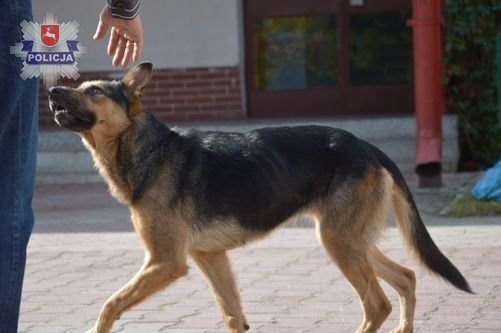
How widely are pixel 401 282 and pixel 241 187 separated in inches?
38.8

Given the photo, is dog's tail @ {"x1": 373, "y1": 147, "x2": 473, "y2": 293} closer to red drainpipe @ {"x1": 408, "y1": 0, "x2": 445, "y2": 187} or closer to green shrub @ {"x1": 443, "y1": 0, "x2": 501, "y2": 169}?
red drainpipe @ {"x1": 408, "y1": 0, "x2": 445, "y2": 187}

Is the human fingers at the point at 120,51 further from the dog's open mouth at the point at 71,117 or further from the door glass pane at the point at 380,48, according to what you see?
the door glass pane at the point at 380,48

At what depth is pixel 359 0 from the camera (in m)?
13.6

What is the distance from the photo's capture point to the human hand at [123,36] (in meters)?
4.10

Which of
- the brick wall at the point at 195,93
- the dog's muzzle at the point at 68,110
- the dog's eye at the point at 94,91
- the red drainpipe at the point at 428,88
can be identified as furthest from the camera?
the brick wall at the point at 195,93

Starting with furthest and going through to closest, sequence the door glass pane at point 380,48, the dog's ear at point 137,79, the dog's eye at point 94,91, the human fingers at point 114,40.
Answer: the door glass pane at point 380,48 < the dog's ear at point 137,79 < the dog's eye at point 94,91 < the human fingers at point 114,40

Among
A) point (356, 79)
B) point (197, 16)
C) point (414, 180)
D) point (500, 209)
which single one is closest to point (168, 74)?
point (197, 16)

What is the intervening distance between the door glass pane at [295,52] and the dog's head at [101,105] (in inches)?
329

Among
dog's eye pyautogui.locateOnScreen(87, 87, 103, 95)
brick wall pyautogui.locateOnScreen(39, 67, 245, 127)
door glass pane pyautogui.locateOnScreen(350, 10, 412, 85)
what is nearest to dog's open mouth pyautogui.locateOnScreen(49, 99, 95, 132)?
dog's eye pyautogui.locateOnScreen(87, 87, 103, 95)

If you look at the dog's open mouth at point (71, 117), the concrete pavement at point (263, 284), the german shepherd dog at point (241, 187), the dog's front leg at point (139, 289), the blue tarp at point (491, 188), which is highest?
the dog's open mouth at point (71, 117)

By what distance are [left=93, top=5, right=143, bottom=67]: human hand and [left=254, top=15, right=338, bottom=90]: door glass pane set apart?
30.9 ft

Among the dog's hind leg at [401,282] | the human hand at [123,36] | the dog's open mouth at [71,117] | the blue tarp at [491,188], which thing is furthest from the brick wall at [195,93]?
the human hand at [123,36]

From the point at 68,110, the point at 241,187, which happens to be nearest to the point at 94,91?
the point at 68,110

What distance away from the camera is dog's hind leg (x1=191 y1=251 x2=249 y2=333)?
5.73 m
